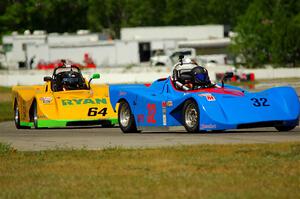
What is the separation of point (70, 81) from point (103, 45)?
55.6 m

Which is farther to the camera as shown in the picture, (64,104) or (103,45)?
(103,45)

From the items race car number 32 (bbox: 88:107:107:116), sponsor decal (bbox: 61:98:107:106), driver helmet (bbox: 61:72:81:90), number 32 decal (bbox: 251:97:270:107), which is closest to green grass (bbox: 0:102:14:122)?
driver helmet (bbox: 61:72:81:90)

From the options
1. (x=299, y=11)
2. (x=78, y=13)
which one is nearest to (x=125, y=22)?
(x=78, y=13)

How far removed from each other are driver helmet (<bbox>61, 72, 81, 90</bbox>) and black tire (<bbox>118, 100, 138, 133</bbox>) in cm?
498

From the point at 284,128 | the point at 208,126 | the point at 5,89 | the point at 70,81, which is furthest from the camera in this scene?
the point at 5,89

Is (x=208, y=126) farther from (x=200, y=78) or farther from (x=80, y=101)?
(x=80, y=101)

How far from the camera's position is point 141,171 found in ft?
45.1

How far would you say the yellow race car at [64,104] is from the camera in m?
25.1

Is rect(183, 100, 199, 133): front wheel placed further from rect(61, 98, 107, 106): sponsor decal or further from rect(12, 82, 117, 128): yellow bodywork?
rect(61, 98, 107, 106): sponsor decal

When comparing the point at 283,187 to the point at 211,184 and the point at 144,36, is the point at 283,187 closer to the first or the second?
the point at 211,184

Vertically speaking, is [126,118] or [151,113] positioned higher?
[151,113]

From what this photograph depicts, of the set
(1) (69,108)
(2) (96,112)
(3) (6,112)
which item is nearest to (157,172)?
(2) (96,112)

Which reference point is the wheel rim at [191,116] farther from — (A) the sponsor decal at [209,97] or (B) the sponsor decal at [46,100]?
(B) the sponsor decal at [46,100]

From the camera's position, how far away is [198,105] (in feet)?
64.0
